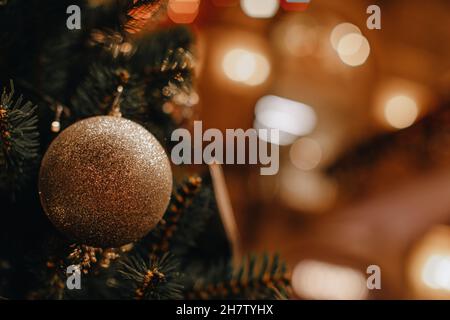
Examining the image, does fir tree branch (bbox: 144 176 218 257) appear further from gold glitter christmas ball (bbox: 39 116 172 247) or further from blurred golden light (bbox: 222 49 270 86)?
blurred golden light (bbox: 222 49 270 86)

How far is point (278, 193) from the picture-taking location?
193 centimetres

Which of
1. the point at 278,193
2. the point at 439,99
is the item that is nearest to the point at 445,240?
the point at 439,99

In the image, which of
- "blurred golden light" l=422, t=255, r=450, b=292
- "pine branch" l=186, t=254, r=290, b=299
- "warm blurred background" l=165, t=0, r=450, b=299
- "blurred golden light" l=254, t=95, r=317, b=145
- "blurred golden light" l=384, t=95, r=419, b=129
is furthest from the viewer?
"blurred golden light" l=254, t=95, r=317, b=145

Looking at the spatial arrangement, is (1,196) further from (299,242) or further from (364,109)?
(364,109)

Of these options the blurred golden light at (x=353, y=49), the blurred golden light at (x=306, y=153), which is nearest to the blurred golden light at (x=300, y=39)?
the blurred golden light at (x=353, y=49)

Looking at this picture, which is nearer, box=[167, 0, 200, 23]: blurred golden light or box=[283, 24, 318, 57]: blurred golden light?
box=[167, 0, 200, 23]: blurred golden light

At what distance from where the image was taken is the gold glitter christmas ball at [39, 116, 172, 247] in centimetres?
36

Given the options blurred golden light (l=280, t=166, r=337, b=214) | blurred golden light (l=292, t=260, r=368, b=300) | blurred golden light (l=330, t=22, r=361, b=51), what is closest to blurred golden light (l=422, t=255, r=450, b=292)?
blurred golden light (l=292, t=260, r=368, b=300)

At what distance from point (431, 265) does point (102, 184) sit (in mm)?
1432

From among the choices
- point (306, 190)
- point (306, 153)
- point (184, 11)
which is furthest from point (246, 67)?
point (306, 190)

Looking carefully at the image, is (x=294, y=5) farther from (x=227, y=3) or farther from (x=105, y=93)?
(x=105, y=93)

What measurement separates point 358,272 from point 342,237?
23 cm

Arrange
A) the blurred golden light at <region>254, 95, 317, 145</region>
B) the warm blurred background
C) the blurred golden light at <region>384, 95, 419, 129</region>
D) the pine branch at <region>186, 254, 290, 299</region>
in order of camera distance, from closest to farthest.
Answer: the pine branch at <region>186, 254, 290, 299</region>
the warm blurred background
the blurred golden light at <region>384, 95, 419, 129</region>
the blurred golden light at <region>254, 95, 317, 145</region>

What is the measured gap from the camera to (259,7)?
179 centimetres
